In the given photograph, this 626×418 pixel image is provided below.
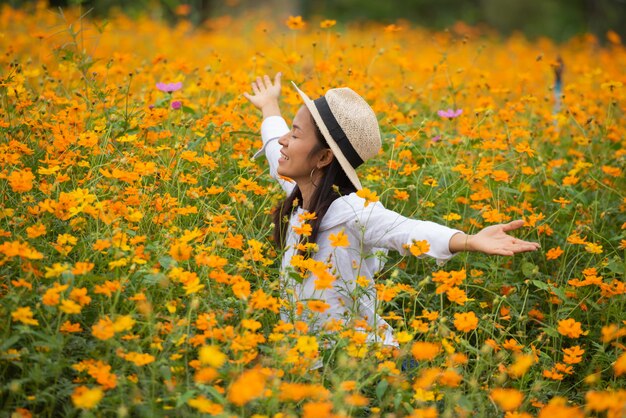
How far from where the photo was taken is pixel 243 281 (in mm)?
1993

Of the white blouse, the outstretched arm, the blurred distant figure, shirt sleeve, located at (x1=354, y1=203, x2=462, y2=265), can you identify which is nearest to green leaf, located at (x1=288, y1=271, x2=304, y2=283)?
the white blouse

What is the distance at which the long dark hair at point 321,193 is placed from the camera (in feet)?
7.89

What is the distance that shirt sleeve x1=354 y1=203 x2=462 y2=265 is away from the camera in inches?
85.3

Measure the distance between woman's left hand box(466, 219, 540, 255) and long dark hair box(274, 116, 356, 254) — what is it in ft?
1.56

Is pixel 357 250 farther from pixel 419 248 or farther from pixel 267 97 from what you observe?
pixel 267 97

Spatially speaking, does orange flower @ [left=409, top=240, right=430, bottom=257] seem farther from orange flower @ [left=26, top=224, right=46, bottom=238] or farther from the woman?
orange flower @ [left=26, top=224, right=46, bottom=238]

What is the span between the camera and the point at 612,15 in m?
10.8

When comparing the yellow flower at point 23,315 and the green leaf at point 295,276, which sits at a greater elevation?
the yellow flower at point 23,315

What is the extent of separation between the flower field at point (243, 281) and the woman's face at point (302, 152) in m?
0.13

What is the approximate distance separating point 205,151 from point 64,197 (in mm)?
1050

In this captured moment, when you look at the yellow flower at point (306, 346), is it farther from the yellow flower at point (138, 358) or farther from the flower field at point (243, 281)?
the yellow flower at point (138, 358)

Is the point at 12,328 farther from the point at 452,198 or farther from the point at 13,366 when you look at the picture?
the point at 452,198

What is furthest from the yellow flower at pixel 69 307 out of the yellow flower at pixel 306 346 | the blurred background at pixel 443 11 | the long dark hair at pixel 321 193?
the blurred background at pixel 443 11

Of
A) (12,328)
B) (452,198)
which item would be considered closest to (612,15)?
(452,198)
